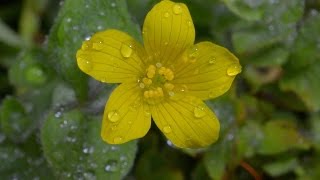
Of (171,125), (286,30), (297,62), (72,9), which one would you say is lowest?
(297,62)

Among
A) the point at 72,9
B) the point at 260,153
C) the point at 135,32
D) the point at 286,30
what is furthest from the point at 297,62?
the point at 72,9

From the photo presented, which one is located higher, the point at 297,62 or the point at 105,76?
the point at 105,76

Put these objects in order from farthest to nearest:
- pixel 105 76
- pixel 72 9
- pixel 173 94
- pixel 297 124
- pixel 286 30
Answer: pixel 297 124 < pixel 286 30 < pixel 72 9 < pixel 173 94 < pixel 105 76

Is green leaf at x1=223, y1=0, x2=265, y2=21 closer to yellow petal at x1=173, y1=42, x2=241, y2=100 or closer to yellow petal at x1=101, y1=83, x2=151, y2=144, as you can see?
yellow petal at x1=173, y1=42, x2=241, y2=100

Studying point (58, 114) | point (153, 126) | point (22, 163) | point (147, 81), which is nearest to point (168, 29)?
point (147, 81)

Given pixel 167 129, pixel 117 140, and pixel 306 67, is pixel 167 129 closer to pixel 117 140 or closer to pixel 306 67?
pixel 117 140

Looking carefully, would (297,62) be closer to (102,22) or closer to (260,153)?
(260,153)

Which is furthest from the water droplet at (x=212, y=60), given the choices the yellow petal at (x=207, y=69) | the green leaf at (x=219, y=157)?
the green leaf at (x=219, y=157)
